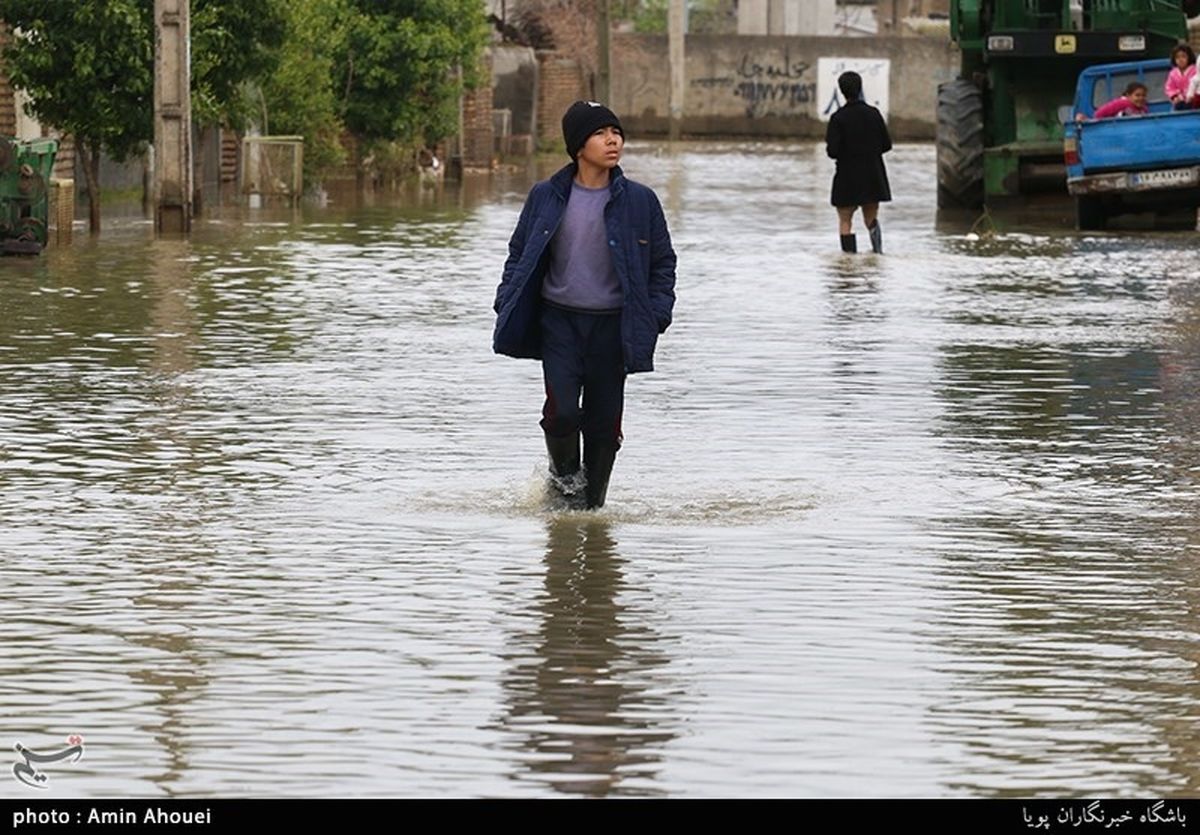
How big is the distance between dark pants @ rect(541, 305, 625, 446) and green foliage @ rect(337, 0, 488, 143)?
32.5 m

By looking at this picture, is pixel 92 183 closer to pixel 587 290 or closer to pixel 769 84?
pixel 587 290

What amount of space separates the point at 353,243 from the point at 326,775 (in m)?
21.5

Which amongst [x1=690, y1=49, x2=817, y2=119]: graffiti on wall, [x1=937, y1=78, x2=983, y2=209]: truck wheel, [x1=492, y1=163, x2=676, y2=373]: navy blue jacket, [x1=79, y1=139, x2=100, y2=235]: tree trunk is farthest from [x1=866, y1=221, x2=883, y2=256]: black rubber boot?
[x1=690, y1=49, x2=817, y2=119]: graffiti on wall

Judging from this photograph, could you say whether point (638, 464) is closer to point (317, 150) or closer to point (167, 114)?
point (167, 114)

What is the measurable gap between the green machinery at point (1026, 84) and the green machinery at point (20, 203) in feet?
39.9

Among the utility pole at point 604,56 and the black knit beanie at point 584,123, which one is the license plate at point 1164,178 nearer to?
the black knit beanie at point 584,123

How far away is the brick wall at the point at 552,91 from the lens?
72.1m

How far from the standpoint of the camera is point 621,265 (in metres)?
10.8

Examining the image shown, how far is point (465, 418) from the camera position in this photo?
551 inches

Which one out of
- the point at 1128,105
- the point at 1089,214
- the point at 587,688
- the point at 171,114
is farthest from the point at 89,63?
the point at 587,688

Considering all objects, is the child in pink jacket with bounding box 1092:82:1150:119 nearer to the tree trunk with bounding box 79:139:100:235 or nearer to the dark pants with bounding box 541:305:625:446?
the tree trunk with bounding box 79:139:100:235

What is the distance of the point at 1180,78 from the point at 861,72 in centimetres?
5016

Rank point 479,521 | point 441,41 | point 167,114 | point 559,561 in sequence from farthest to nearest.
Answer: point 441,41 < point 167,114 < point 479,521 < point 559,561

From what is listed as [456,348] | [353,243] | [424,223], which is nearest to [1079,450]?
[456,348]
